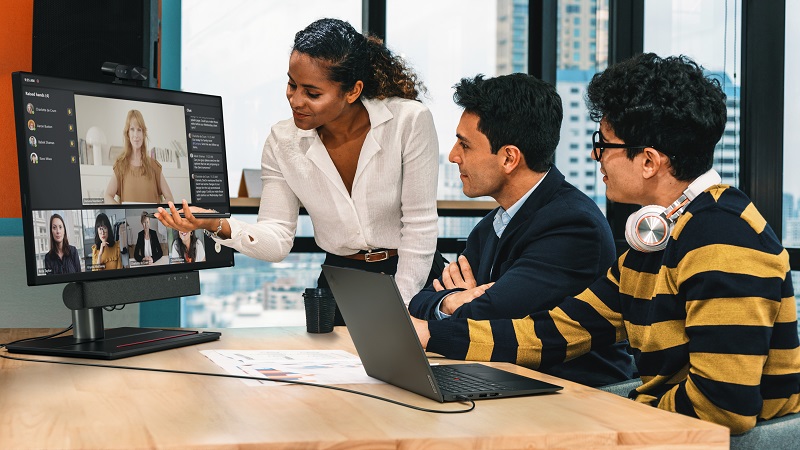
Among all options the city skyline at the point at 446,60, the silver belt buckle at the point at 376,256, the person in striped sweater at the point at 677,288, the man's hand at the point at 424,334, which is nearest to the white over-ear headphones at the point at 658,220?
the person in striped sweater at the point at 677,288

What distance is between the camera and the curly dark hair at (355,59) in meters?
2.29

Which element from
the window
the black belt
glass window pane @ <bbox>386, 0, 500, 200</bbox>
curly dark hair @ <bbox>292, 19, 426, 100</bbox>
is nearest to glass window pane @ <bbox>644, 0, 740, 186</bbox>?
glass window pane @ <bbox>386, 0, 500, 200</bbox>

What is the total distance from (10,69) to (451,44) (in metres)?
2.52

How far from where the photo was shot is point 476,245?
7.17 feet

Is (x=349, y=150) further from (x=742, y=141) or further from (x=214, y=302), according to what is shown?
(x=742, y=141)

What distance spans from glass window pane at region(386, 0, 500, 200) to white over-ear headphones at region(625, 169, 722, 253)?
2.90m

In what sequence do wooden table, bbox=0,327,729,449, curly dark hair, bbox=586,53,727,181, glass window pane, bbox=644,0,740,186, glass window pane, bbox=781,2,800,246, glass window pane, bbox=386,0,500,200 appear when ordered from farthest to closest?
glass window pane, bbox=386,0,500,200 < glass window pane, bbox=644,0,740,186 < glass window pane, bbox=781,2,800,246 < curly dark hair, bbox=586,53,727,181 < wooden table, bbox=0,327,729,449

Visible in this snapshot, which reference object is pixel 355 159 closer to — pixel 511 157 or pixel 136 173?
pixel 511 157

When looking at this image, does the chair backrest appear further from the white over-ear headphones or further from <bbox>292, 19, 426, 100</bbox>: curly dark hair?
<bbox>292, 19, 426, 100</bbox>: curly dark hair

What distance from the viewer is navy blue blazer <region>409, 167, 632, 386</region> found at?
5.83ft

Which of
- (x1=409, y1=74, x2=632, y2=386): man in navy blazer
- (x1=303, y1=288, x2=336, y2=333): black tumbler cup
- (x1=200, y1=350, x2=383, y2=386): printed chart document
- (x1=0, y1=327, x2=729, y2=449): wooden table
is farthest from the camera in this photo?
(x1=303, y1=288, x2=336, y2=333): black tumbler cup

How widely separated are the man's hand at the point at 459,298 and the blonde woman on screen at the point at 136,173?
65cm

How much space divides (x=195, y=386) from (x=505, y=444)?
20.9 inches

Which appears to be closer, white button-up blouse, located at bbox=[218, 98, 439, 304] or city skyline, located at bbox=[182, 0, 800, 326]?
white button-up blouse, located at bbox=[218, 98, 439, 304]
